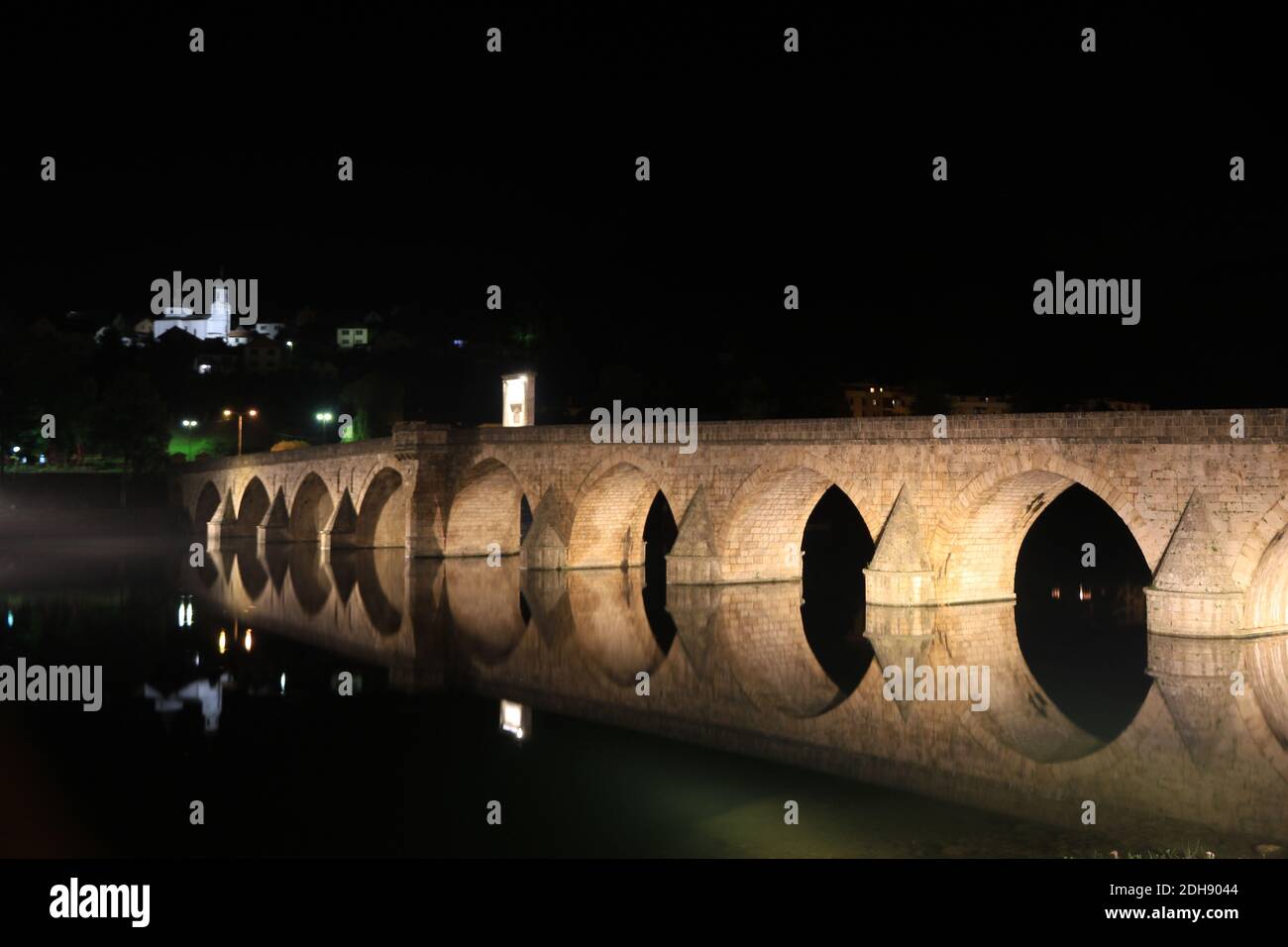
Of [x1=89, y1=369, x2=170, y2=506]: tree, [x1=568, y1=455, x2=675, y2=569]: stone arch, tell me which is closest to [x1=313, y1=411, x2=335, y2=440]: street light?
[x1=89, y1=369, x2=170, y2=506]: tree

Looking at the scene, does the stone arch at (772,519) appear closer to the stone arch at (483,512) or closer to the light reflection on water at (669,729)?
the light reflection on water at (669,729)

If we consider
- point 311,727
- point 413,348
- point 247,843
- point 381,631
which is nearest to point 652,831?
point 247,843

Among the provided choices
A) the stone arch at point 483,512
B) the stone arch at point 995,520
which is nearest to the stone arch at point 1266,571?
the stone arch at point 995,520

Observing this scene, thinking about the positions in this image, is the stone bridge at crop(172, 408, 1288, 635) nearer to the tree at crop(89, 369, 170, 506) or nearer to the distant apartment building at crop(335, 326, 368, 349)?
the tree at crop(89, 369, 170, 506)

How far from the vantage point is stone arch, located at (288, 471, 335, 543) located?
50.4 meters

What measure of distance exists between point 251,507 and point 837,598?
37.3m

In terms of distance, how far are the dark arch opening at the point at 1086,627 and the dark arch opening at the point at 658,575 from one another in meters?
7.02

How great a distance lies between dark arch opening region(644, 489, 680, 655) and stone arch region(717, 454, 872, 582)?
5.86 ft

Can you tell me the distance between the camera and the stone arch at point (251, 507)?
57.0 m

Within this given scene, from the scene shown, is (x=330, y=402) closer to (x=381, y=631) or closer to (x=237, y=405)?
(x=237, y=405)

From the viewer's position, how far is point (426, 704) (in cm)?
1780
